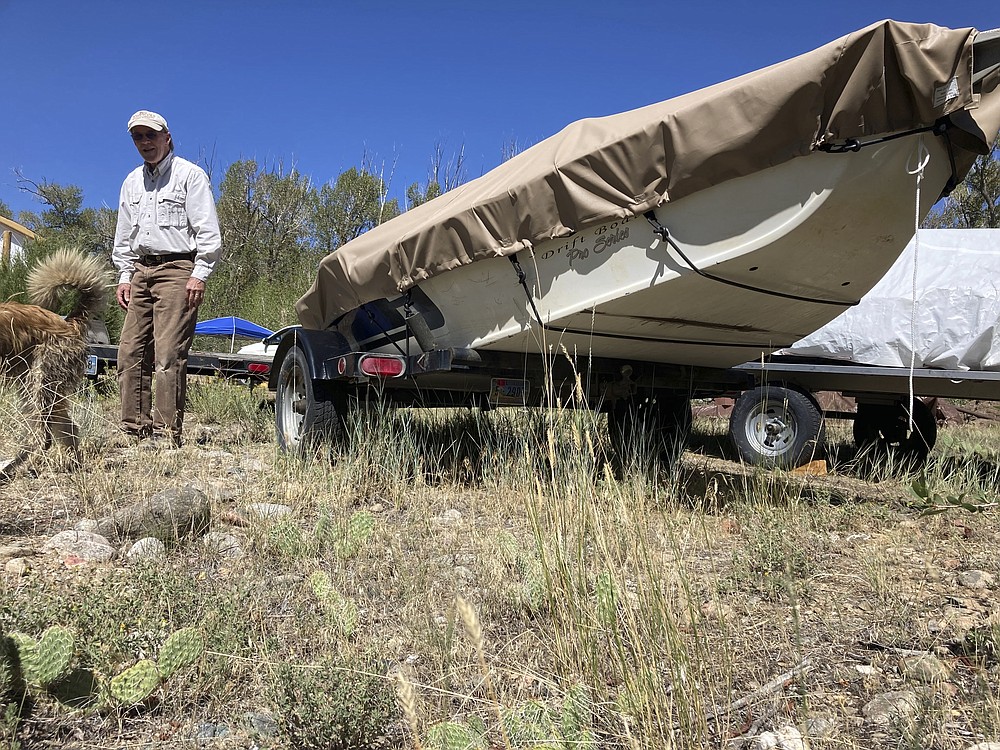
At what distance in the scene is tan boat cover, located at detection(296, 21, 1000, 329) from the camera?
3.12 m

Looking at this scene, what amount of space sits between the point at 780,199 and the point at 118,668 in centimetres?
334

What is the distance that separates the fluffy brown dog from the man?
0.56 metres

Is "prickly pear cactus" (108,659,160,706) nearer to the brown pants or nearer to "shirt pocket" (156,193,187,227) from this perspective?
the brown pants

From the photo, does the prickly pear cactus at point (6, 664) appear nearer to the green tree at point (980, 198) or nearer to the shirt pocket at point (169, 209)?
the shirt pocket at point (169, 209)

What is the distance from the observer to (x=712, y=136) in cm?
353

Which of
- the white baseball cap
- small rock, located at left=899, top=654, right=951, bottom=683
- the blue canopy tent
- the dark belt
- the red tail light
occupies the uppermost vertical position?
the white baseball cap

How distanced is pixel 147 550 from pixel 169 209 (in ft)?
11.0

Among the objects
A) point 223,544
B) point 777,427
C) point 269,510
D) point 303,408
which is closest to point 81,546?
point 223,544

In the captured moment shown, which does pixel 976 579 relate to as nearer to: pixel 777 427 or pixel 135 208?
pixel 777 427

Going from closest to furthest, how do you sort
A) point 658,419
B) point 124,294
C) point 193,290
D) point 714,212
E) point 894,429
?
point 714,212
point 193,290
point 124,294
point 658,419
point 894,429

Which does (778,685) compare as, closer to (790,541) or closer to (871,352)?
(790,541)

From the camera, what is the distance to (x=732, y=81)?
372cm

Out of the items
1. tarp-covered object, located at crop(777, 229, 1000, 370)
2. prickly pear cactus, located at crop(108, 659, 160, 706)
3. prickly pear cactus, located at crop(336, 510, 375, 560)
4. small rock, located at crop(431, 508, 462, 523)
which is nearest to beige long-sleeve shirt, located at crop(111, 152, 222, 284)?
small rock, located at crop(431, 508, 462, 523)

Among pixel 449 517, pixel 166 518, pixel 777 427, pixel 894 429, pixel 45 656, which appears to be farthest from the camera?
pixel 894 429
